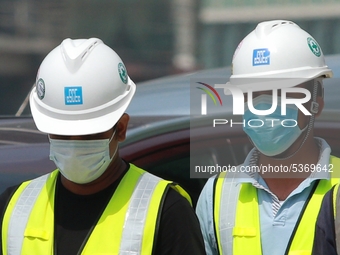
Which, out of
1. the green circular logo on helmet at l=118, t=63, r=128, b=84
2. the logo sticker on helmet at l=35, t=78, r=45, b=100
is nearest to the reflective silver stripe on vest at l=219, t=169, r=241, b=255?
the green circular logo on helmet at l=118, t=63, r=128, b=84

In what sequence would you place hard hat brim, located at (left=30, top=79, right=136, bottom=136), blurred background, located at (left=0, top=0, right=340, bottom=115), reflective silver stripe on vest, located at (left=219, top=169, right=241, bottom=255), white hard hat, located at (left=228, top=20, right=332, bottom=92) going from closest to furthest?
hard hat brim, located at (left=30, top=79, right=136, bottom=136) → reflective silver stripe on vest, located at (left=219, top=169, right=241, bottom=255) → white hard hat, located at (left=228, top=20, right=332, bottom=92) → blurred background, located at (left=0, top=0, right=340, bottom=115)

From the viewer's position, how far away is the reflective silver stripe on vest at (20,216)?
8.59 feet

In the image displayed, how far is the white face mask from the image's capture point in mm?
2584

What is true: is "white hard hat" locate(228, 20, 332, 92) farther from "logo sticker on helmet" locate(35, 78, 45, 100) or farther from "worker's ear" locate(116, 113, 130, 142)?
"logo sticker on helmet" locate(35, 78, 45, 100)

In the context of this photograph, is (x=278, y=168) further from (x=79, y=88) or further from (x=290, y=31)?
(x=79, y=88)

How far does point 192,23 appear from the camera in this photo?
19.1 meters

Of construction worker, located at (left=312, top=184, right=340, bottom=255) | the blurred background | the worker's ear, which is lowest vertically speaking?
construction worker, located at (left=312, top=184, right=340, bottom=255)

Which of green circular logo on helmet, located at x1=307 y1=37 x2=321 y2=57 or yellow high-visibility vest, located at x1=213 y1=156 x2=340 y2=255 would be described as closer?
yellow high-visibility vest, located at x1=213 y1=156 x2=340 y2=255

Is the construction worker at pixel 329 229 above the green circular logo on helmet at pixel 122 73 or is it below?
below

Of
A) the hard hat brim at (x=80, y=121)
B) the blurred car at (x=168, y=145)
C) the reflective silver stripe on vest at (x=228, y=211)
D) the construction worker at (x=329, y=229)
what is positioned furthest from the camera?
the blurred car at (x=168, y=145)

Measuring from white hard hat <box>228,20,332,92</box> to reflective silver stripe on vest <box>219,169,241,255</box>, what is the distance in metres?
0.35

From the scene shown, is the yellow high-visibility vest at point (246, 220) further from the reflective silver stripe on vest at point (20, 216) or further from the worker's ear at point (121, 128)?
the reflective silver stripe on vest at point (20, 216)

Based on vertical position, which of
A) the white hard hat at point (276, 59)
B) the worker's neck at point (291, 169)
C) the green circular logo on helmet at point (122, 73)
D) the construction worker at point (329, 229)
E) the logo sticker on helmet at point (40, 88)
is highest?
the white hard hat at point (276, 59)

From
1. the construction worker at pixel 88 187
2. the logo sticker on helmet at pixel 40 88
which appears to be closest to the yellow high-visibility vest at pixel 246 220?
the construction worker at pixel 88 187
